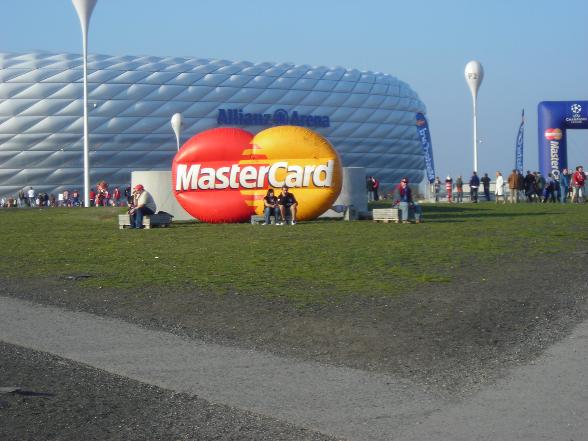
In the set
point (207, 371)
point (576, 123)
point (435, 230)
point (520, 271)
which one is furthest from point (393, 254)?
point (576, 123)

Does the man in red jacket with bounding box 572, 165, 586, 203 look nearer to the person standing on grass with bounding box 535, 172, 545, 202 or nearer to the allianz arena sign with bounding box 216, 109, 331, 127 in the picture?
the person standing on grass with bounding box 535, 172, 545, 202

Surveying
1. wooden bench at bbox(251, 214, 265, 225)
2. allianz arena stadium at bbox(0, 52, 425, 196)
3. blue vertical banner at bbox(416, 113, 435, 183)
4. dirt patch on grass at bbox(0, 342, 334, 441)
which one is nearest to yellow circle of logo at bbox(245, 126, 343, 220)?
wooden bench at bbox(251, 214, 265, 225)

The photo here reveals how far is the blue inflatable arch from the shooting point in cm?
4291

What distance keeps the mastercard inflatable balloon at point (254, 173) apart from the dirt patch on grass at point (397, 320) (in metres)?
13.0

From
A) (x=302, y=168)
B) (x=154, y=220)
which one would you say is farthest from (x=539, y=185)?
(x=154, y=220)

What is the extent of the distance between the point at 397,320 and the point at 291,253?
6737 millimetres

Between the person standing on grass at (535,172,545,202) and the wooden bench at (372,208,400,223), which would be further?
the person standing on grass at (535,172,545,202)

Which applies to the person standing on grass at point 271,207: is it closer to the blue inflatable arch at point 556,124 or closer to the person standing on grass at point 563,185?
the person standing on grass at point 563,185

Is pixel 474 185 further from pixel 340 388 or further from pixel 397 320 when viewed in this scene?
pixel 340 388

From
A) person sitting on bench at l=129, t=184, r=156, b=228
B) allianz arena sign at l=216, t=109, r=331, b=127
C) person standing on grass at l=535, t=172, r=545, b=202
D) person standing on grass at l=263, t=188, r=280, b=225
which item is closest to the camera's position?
person sitting on bench at l=129, t=184, r=156, b=228

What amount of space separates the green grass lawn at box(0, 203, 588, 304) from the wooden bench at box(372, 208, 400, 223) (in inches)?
14.7

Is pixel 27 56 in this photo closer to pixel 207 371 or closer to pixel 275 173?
pixel 275 173

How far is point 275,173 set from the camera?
2581 cm

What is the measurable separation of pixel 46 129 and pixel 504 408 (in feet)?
230
